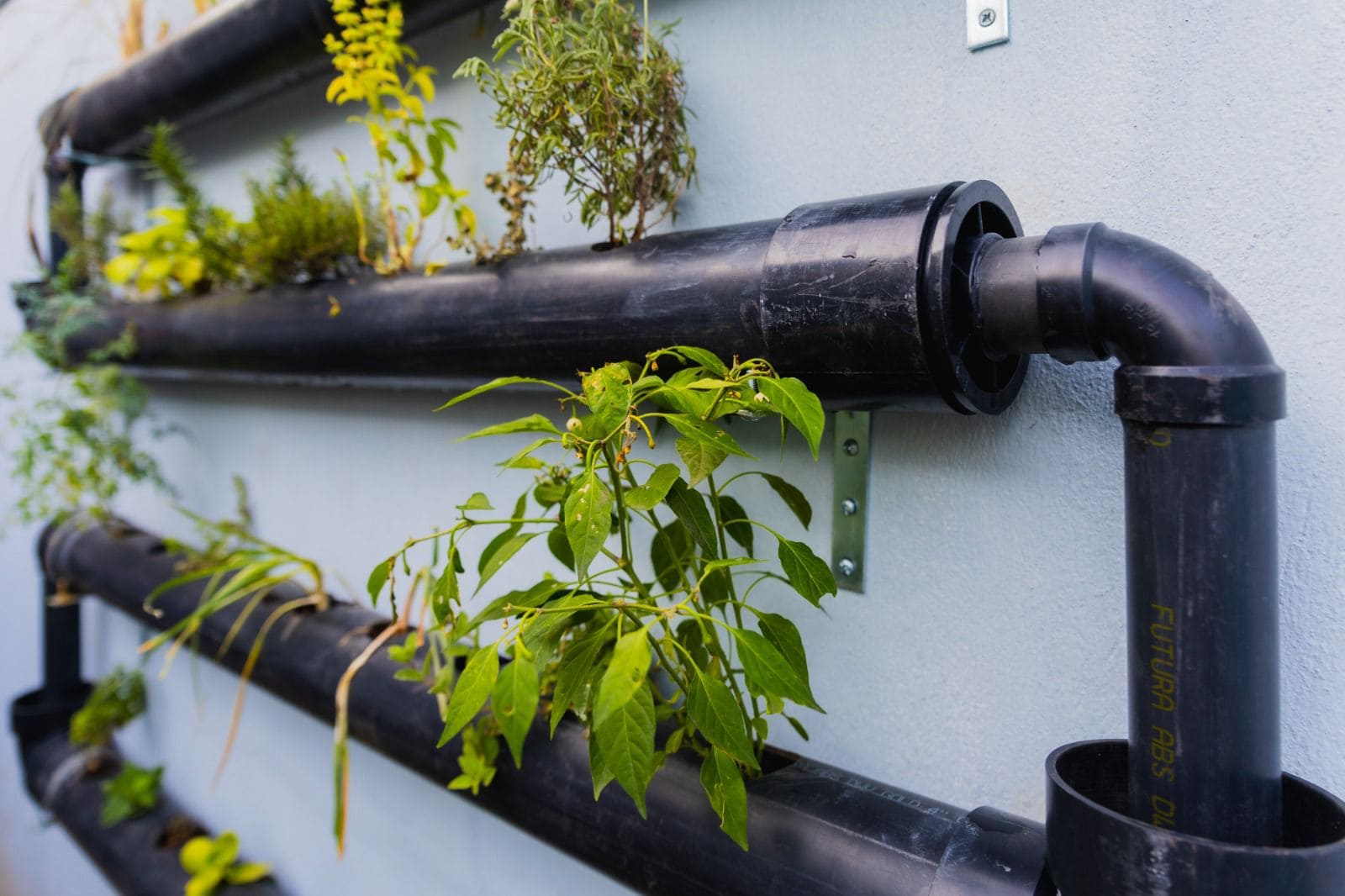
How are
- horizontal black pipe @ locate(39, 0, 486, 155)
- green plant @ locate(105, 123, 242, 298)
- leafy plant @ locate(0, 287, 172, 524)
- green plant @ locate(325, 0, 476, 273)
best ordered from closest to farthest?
1. green plant @ locate(325, 0, 476, 273)
2. horizontal black pipe @ locate(39, 0, 486, 155)
3. green plant @ locate(105, 123, 242, 298)
4. leafy plant @ locate(0, 287, 172, 524)

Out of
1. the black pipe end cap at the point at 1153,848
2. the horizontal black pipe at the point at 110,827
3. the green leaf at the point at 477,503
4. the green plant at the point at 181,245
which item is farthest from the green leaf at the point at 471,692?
the horizontal black pipe at the point at 110,827

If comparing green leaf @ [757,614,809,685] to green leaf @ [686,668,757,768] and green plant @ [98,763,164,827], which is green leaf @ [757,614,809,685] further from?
green plant @ [98,763,164,827]

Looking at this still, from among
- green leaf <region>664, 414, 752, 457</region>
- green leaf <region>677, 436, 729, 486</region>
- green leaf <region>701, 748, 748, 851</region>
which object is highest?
green leaf <region>664, 414, 752, 457</region>

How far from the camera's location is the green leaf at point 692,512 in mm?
613

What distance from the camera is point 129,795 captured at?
1724mm

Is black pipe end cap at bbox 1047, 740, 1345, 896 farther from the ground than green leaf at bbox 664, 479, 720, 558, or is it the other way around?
green leaf at bbox 664, 479, 720, 558

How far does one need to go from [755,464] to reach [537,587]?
288 millimetres

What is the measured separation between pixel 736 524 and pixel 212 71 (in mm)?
1216

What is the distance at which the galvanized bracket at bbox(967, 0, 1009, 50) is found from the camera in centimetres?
68

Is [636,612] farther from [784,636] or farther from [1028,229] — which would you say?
[1028,229]

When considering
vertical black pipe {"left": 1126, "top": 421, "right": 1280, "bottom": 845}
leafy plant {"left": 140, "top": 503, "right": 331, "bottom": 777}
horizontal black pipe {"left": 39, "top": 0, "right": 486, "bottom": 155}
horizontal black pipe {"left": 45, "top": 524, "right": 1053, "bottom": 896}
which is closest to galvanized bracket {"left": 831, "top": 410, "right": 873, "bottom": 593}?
horizontal black pipe {"left": 45, "top": 524, "right": 1053, "bottom": 896}

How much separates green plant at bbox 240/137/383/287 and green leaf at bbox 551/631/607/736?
808 mm

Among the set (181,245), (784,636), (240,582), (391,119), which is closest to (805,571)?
(784,636)

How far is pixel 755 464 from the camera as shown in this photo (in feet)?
2.80
